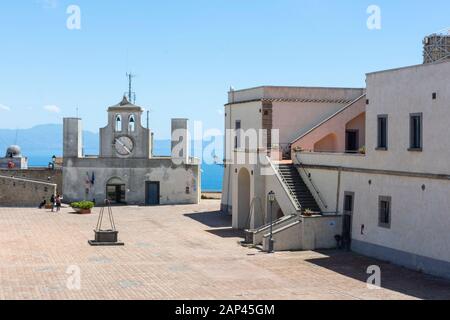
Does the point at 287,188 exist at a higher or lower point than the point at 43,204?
higher

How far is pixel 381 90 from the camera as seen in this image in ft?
98.9

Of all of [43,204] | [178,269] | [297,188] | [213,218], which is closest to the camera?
[178,269]

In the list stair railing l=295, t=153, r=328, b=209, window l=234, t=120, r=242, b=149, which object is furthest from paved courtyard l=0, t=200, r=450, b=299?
window l=234, t=120, r=242, b=149

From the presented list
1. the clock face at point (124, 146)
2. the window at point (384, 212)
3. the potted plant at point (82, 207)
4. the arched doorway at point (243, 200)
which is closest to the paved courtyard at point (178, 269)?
the arched doorway at point (243, 200)

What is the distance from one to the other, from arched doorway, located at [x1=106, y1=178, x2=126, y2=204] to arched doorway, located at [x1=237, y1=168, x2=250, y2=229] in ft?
53.2

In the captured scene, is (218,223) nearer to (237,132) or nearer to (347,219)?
(237,132)

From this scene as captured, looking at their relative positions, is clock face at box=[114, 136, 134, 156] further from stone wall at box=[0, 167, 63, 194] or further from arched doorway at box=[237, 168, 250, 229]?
arched doorway at box=[237, 168, 250, 229]

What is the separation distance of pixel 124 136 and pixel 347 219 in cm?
2514

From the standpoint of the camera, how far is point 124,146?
53.5 m

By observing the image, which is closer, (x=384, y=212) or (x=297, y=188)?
(x=384, y=212)

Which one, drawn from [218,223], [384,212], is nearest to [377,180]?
[384,212]

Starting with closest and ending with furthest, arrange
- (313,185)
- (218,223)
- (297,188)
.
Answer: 1. (313,185)
2. (297,188)
3. (218,223)

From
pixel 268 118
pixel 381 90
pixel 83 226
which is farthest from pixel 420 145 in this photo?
pixel 83 226

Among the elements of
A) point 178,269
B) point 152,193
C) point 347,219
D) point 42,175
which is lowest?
point 178,269
